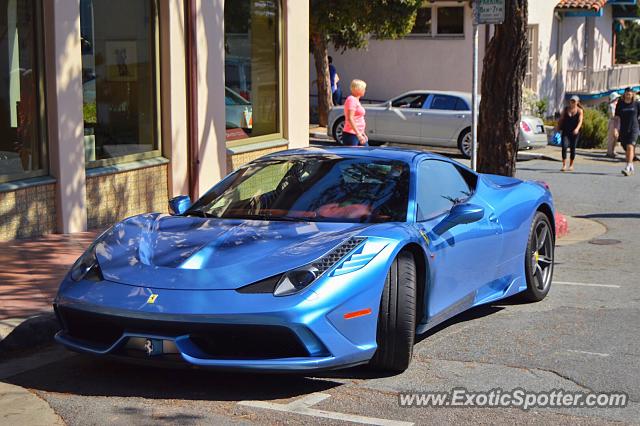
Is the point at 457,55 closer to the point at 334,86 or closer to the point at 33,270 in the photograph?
the point at 334,86

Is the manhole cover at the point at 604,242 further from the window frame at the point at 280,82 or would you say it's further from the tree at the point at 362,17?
the tree at the point at 362,17

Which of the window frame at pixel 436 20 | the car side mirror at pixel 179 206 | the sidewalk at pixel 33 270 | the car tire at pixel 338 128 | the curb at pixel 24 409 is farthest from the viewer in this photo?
the window frame at pixel 436 20

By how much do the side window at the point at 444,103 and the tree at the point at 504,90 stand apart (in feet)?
32.9

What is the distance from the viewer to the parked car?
23.3 m

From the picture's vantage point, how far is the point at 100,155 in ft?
39.0

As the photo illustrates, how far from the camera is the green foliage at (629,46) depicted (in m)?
49.6

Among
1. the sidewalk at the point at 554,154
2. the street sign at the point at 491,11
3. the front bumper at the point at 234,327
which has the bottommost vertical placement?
the sidewalk at the point at 554,154

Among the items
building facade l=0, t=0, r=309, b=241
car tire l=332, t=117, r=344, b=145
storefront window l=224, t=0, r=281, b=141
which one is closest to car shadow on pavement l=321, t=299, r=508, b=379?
building facade l=0, t=0, r=309, b=241

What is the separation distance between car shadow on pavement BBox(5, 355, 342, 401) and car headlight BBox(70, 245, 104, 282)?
2.01ft

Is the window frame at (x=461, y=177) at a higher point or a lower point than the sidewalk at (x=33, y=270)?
higher

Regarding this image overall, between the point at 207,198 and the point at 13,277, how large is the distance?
2.35 m

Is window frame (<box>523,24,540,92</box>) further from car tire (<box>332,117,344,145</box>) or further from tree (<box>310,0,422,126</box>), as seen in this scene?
car tire (<box>332,117,344,145</box>)

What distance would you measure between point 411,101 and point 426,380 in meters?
18.7

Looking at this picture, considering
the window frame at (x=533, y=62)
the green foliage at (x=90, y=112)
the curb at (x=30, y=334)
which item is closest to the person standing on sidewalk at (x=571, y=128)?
the window frame at (x=533, y=62)
